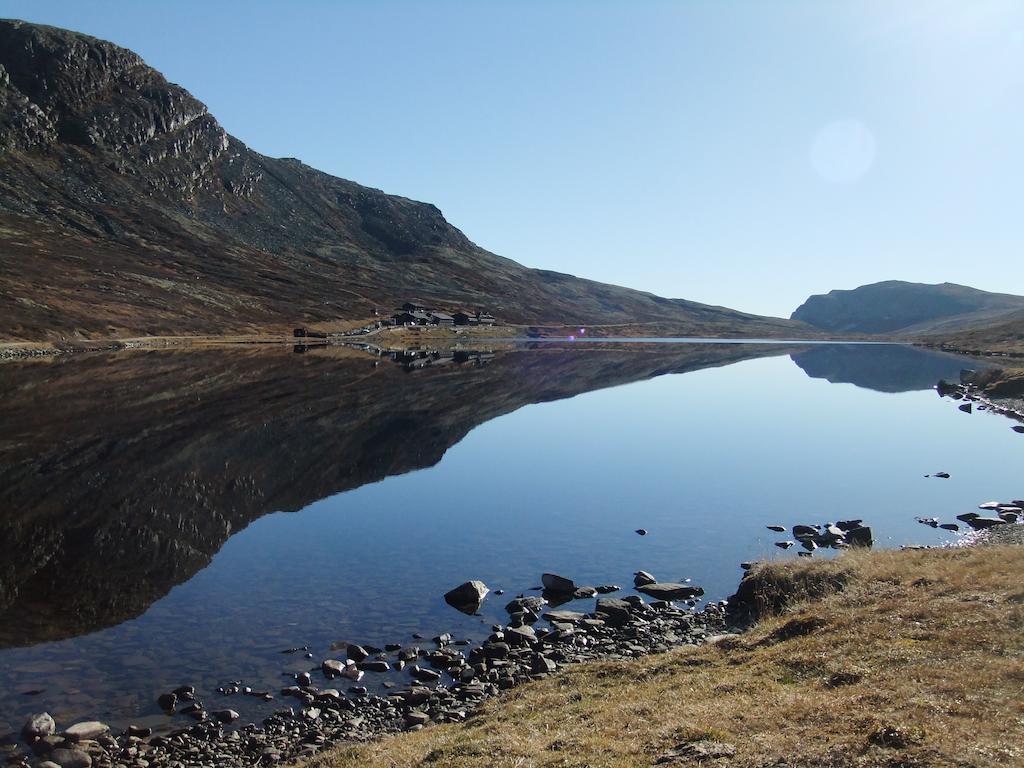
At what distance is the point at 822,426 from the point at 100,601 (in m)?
58.5

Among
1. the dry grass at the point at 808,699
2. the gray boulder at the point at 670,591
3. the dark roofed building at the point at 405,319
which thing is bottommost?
the gray boulder at the point at 670,591

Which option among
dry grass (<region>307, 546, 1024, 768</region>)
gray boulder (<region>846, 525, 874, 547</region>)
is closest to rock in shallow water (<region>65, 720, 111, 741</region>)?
dry grass (<region>307, 546, 1024, 768</region>)

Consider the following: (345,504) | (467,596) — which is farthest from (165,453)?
(467,596)

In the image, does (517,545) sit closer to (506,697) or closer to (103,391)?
(506,697)

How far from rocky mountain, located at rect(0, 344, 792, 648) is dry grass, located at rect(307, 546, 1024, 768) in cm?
1402

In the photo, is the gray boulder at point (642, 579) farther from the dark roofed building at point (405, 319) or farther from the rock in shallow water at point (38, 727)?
the dark roofed building at point (405, 319)

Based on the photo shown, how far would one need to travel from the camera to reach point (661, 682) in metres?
14.3

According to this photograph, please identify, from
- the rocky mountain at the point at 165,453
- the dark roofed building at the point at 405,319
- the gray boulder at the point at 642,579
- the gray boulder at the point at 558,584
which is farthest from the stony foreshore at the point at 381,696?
the dark roofed building at the point at 405,319

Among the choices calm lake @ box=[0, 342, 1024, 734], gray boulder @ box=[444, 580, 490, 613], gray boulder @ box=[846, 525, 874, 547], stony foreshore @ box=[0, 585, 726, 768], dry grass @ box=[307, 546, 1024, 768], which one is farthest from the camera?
gray boulder @ box=[846, 525, 874, 547]

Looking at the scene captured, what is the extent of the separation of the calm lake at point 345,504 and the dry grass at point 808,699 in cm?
542

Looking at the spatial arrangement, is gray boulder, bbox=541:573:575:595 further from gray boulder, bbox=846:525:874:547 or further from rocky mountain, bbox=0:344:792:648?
rocky mountain, bbox=0:344:792:648

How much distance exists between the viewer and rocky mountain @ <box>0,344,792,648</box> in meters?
23.5

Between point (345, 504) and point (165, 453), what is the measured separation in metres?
13.9

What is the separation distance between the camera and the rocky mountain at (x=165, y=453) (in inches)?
925
